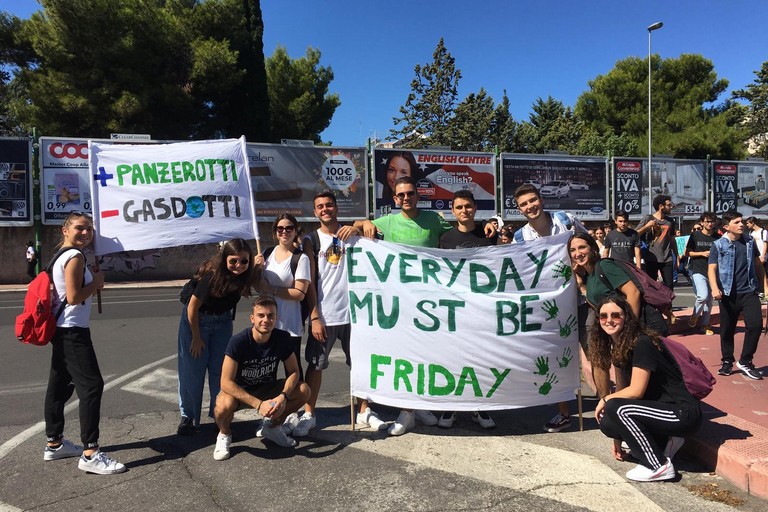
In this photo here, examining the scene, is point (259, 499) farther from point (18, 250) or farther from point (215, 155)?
point (18, 250)

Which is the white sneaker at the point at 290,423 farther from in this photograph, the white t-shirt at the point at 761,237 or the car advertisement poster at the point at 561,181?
the car advertisement poster at the point at 561,181

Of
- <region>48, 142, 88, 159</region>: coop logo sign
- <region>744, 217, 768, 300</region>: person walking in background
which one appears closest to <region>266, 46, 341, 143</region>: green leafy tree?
<region>48, 142, 88, 159</region>: coop logo sign

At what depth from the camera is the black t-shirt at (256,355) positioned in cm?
387

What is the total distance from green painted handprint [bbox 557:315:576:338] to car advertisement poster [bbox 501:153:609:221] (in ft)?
64.8

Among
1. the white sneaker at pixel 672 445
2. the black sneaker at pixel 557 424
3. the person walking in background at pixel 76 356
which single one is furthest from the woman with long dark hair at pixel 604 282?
the person walking in background at pixel 76 356

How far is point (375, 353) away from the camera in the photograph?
4.22m

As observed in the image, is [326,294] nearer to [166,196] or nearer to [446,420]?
[446,420]

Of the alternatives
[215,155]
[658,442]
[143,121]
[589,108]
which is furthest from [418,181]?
[589,108]

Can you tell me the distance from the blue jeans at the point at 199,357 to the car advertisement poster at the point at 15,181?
1847 cm

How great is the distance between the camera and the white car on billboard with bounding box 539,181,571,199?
79.1ft

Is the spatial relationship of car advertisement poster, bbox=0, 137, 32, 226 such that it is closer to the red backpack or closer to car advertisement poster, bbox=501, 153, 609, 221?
car advertisement poster, bbox=501, 153, 609, 221

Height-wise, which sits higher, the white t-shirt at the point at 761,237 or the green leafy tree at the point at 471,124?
the green leafy tree at the point at 471,124

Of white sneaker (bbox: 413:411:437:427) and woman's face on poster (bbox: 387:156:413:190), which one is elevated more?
woman's face on poster (bbox: 387:156:413:190)

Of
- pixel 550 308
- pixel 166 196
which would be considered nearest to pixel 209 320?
pixel 166 196
